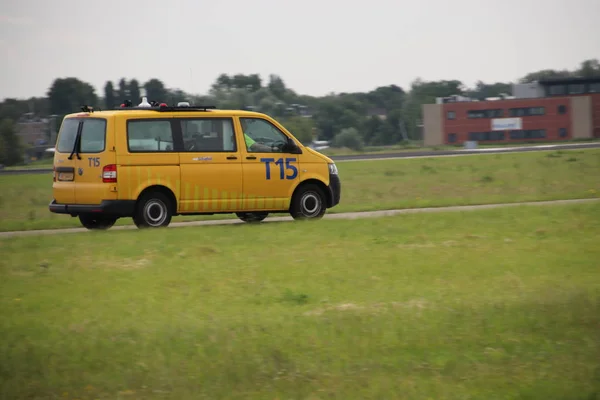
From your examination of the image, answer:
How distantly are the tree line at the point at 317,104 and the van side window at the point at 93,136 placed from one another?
20171mm

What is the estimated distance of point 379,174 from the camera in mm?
38188

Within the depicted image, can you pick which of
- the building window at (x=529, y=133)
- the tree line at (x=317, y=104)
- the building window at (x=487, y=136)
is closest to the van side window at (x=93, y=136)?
the tree line at (x=317, y=104)

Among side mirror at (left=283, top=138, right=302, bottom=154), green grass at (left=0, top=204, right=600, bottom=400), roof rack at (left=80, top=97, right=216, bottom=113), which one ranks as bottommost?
green grass at (left=0, top=204, right=600, bottom=400)

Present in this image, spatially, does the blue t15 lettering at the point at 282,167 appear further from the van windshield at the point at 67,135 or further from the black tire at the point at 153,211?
the van windshield at the point at 67,135

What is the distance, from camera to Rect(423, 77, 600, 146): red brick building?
3962 inches

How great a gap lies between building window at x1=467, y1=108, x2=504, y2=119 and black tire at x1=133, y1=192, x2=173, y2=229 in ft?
314

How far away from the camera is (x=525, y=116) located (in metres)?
103

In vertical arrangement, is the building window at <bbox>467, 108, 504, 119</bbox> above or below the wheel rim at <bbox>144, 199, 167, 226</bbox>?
above

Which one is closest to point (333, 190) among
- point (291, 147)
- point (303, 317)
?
point (291, 147)

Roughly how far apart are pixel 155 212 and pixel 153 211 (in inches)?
1.4

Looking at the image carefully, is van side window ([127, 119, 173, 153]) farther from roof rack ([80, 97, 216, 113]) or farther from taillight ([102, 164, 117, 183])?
taillight ([102, 164, 117, 183])

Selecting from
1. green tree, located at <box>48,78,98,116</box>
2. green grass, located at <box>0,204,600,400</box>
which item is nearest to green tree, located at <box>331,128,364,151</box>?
green tree, located at <box>48,78,98,116</box>

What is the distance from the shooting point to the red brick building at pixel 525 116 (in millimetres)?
100625

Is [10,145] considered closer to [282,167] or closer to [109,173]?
[282,167]
